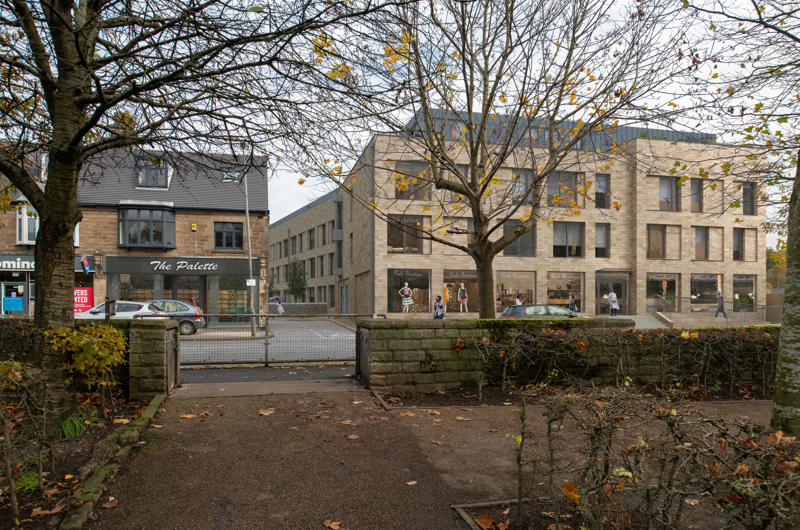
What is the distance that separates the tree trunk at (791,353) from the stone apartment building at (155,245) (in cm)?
2576

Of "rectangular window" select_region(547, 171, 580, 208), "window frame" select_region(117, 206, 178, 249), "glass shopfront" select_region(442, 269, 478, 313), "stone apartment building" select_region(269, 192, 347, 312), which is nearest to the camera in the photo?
"rectangular window" select_region(547, 171, 580, 208)

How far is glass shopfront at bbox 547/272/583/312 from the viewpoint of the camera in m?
33.1

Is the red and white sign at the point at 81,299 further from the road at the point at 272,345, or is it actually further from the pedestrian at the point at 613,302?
the pedestrian at the point at 613,302

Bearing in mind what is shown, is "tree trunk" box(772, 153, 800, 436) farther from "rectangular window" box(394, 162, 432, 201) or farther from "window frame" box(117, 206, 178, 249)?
"window frame" box(117, 206, 178, 249)

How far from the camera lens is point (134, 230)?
28750mm

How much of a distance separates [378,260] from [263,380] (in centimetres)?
2167

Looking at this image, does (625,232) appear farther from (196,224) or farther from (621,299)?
(196,224)

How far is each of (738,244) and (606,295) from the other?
1081 centimetres

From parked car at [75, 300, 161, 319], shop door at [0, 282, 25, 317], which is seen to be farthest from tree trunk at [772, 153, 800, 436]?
shop door at [0, 282, 25, 317]

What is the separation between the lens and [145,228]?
94.7 ft

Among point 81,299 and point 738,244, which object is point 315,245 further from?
point 738,244

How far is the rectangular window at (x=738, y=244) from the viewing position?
3541 cm

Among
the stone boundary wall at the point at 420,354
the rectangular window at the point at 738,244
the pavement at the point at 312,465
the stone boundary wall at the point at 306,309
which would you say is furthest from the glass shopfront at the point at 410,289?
the pavement at the point at 312,465

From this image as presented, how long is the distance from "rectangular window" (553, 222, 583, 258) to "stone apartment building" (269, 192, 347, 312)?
54.1 feet
